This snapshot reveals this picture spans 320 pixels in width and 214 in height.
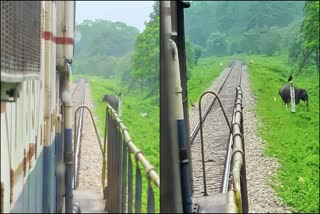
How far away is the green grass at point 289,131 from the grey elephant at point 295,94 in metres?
0.04

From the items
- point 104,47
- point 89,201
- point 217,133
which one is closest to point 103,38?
point 104,47

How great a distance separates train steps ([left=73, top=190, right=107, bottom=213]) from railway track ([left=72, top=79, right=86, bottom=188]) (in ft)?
0.13

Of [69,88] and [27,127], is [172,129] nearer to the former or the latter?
[69,88]

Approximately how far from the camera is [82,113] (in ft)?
7.31

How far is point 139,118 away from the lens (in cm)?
210

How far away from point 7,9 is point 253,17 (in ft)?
9.20

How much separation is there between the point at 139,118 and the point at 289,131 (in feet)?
9.94

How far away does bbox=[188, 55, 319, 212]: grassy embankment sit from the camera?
393cm

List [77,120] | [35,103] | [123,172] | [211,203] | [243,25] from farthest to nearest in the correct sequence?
[243,25], [211,203], [77,120], [123,172], [35,103]

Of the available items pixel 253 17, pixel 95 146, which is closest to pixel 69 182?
pixel 95 146

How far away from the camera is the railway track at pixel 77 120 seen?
6.57 feet

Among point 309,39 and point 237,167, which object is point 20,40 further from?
point 309,39

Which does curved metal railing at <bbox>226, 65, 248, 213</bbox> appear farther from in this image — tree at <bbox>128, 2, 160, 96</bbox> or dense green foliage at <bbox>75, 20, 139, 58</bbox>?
dense green foliage at <bbox>75, 20, 139, 58</bbox>

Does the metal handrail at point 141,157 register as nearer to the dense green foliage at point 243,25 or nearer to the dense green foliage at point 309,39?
the dense green foliage at point 243,25
